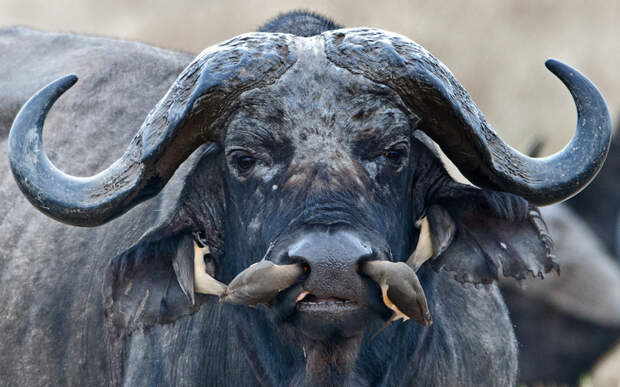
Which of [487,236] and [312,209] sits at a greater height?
[312,209]

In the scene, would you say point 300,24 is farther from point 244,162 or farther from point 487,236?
point 487,236

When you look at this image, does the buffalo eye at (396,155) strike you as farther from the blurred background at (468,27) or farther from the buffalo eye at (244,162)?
the blurred background at (468,27)

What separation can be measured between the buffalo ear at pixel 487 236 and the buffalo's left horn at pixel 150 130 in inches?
42.1

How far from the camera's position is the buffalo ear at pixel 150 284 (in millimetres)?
4656

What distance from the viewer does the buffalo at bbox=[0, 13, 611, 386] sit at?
156 inches

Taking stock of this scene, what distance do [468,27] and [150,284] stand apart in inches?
580

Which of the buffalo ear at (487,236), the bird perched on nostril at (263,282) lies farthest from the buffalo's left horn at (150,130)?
Result: the buffalo ear at (487,236)

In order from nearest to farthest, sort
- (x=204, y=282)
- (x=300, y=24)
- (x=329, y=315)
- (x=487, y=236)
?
(x=329, y=315) < (x=204, y=282) < (x=487, y=236) < (x=300, y=24)

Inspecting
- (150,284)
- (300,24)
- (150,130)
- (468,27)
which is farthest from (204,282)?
(468,27)

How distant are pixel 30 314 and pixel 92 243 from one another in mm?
578

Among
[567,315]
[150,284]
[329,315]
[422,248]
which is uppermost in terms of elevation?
[329,315]

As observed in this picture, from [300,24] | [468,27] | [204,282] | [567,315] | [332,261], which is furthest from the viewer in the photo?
[468,27]

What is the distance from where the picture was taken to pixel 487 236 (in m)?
4.84

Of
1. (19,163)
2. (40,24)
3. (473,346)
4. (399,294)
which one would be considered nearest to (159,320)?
(19,163)
